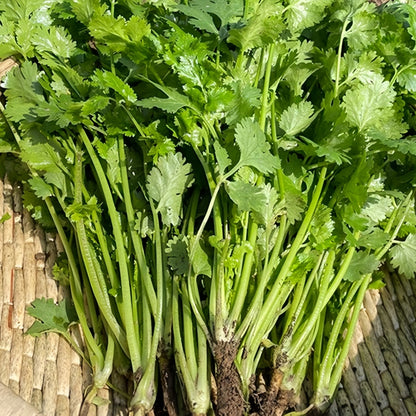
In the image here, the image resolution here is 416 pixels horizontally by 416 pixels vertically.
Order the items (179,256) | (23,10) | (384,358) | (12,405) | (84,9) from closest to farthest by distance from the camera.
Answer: (12,405) → (179,256) → (84,9) → (23,10) → (384,358)

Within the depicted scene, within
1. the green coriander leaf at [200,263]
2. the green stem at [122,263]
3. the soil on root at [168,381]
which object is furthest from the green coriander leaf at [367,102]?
the soil on root at [168,381]

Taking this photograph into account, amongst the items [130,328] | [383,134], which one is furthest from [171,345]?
[383,134]

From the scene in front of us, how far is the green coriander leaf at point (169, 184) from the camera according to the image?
1.25 m

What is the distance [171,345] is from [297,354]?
29 cm

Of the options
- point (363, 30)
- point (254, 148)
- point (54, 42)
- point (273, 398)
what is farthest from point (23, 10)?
point (273, 398)

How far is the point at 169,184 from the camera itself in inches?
49.3

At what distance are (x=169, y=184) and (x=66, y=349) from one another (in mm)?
501

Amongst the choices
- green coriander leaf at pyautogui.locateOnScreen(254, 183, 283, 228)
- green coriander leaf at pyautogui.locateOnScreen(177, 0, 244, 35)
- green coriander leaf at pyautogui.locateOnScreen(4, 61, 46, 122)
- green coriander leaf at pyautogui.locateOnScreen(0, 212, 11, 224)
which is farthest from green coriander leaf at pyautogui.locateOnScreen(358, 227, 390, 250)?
green coriander leaf at pyautogui.locateOnScreen(0, 212, 11, 224)

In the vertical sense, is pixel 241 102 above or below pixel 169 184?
above

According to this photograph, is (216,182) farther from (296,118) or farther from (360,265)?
(360,265)

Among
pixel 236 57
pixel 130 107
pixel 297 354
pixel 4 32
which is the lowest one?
pixel 297 354

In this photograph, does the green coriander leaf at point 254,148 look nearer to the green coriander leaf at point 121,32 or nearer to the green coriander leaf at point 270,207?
the green coriander leaf at point 270,207

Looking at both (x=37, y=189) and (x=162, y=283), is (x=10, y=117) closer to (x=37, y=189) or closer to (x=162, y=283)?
(x=37, y=189)

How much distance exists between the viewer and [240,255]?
1.20m
